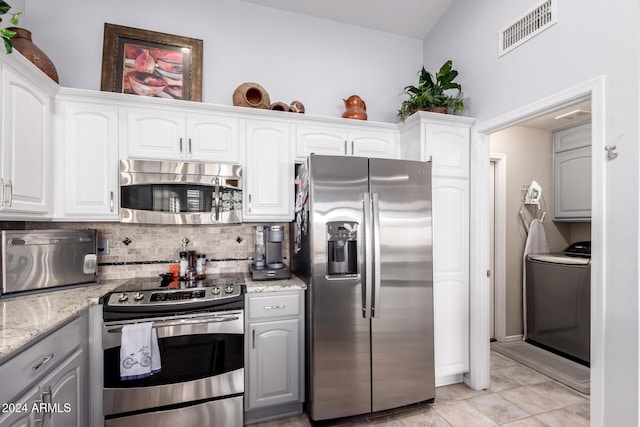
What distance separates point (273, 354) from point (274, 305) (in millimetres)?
341

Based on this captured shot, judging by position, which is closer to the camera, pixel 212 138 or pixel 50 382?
pixel 50 382

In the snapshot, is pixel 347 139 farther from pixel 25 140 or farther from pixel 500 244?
pixel 500 244

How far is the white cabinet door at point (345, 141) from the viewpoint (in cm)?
260

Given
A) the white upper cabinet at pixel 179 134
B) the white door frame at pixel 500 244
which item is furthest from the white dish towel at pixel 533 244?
the white upper cabinet at pixel 179 134

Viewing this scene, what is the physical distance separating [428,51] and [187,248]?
3151 millimetres

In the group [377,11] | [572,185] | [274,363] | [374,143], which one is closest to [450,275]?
[374,143]

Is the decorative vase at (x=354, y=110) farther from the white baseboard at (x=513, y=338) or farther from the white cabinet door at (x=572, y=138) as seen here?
the white baseboard at (x=513, y=338)

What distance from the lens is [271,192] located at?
8.27 ft

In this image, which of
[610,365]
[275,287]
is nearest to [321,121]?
[275,287]

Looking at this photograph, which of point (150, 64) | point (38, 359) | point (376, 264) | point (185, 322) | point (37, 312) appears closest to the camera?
point (38, 359)

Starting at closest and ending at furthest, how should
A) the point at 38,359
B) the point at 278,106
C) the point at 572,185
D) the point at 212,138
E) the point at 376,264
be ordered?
1. the point at 38,359
2. the point at 376,264
3. the point at 212,138
4. the point at 278,106
5. the point at 572,185

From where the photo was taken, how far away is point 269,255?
8.11 feet

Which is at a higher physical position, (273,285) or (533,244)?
(533,244)

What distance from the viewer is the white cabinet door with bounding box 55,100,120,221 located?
6.87 feet
